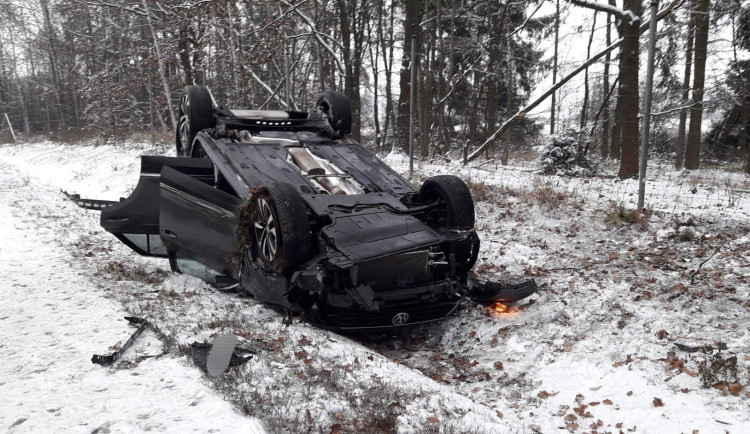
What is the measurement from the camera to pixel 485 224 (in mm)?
8125

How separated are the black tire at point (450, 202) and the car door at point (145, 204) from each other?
2619 millimetres

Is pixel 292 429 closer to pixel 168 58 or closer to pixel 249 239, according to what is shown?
pixel 249 239

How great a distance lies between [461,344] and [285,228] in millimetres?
2003

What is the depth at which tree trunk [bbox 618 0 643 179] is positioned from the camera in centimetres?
888

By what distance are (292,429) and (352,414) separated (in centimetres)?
47

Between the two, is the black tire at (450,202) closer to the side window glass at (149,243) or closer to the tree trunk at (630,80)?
the side window glass at (149,243)

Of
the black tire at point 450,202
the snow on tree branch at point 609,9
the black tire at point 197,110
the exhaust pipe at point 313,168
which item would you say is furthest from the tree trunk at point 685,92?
the black tire at point 197,110

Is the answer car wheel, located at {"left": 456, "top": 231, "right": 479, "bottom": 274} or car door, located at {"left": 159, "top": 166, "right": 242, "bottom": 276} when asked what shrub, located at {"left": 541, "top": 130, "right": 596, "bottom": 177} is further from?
car door, located at {"left": 159, "top": 166, "right": 242, "bottom": 276}

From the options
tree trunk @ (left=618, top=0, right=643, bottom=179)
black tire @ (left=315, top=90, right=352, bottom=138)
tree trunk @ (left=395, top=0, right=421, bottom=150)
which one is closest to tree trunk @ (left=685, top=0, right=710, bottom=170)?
tree trunk @ (left=618, top=0, right=643, bottom=179)

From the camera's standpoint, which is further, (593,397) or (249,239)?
(249,239)

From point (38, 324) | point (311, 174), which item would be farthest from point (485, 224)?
point (38, 324)

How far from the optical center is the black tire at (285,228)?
4707 mm

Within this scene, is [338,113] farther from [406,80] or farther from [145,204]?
[406,80]

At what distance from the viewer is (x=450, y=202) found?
5.50m
